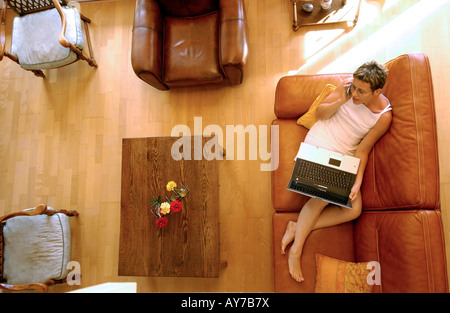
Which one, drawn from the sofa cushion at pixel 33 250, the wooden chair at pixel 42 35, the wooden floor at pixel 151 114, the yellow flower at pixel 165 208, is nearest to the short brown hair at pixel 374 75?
the wooden floor at pixel 151 114

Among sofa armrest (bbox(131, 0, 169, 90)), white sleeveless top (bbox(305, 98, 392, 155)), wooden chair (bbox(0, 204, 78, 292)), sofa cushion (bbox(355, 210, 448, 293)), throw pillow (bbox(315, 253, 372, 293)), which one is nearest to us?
sofa cushion (bbox(355, 210, 448, 293))

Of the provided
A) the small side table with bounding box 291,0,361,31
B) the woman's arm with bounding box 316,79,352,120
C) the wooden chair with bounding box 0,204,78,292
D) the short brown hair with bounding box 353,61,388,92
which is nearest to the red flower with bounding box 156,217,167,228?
the wooden chair with bounding box 0,204,78,292

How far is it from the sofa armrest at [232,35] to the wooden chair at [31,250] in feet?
5.68

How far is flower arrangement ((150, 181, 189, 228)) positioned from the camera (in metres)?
1.73

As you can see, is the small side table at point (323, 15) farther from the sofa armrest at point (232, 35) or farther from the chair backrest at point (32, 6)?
the chair backrest at point (32, 6)

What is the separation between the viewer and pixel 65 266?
204 cm

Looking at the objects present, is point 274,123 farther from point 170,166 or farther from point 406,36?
point 406,36

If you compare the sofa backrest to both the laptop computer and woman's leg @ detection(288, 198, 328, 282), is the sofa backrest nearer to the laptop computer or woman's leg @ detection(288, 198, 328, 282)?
the laptop computer

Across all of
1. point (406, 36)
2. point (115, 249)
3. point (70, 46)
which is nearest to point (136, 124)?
point (70, 46)

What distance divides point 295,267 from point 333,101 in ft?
3.62

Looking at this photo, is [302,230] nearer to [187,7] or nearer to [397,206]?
[397,206]

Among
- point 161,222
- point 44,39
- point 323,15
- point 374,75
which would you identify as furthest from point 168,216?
point 323,15

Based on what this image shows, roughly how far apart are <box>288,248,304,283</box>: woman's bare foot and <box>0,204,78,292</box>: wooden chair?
166 cm

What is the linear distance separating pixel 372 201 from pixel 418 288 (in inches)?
20.2
